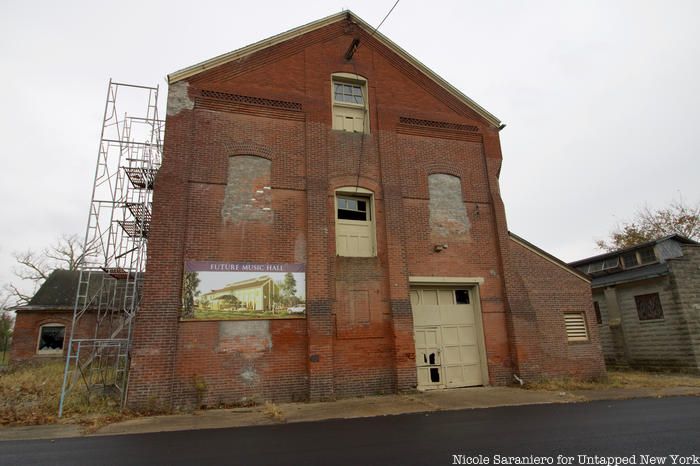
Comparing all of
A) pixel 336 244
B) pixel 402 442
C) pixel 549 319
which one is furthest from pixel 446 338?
pixel 402 442

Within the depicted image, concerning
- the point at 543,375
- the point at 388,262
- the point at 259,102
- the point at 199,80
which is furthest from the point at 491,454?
the point at 199,80

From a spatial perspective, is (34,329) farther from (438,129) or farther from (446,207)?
(438,129)

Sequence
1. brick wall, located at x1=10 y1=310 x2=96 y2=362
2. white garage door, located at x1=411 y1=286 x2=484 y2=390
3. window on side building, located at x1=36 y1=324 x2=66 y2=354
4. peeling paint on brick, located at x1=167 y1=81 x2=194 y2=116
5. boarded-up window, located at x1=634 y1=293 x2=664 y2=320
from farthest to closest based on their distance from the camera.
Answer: window on side building, located at x1=36 y1=324 x2=66 y2=354 → brick wall, located at x1=10 y1=310 x2=96 y2=362 → boarded-up window, located at x1=634 y1=293 x2=664 y2=320 → white garage door, located at x1=411 y1=286 x2=484 y2=390 → peeling paint on brick, located at x1=167 y1=81 x2=194 y2=116

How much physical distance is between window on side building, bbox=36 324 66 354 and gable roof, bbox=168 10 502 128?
724 inches

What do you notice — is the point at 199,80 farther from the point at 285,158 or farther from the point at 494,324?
the point at 494,324

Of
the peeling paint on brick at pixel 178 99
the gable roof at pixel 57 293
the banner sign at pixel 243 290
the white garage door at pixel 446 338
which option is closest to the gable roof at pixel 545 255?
the white garage door at pixel 446 338

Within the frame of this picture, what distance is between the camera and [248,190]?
11344 millimetres

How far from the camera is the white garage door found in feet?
38.9

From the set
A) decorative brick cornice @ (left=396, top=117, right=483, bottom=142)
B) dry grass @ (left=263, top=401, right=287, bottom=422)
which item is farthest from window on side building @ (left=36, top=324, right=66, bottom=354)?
decorative brick cornice @ (left=396, top=117, right=483, bottom=142)

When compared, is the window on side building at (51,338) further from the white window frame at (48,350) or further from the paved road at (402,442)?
the paved road at (402,442)

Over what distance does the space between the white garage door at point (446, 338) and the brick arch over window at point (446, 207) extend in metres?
1.80

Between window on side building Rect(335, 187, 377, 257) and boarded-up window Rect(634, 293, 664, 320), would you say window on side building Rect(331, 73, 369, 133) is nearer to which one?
window on side building Rect(335, 187, 377, 257)

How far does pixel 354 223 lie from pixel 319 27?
646 cm

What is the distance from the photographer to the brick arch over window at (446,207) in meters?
12.9
